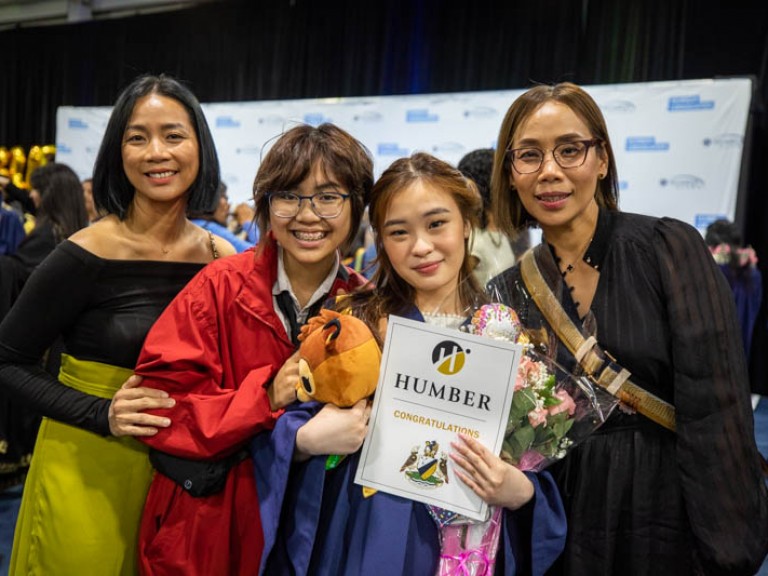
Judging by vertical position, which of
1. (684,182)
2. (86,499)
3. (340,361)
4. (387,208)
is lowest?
(86,499)

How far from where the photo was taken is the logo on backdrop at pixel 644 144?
20.3 ft

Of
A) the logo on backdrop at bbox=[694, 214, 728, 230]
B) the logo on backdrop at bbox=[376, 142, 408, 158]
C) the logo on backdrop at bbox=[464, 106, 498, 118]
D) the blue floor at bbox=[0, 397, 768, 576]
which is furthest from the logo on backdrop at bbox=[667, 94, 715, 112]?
the blue floor at bbox=[0, 397, 768, 576]

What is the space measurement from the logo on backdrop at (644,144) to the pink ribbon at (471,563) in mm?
5770

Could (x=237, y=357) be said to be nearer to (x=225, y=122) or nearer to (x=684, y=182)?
(x=684, y=182)

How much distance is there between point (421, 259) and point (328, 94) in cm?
846

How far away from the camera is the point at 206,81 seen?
10.5 meters

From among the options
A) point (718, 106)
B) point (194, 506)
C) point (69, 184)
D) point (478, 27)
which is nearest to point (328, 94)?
point (478, 27)

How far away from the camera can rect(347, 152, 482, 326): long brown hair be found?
1493 millimetres

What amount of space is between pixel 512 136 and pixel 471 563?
100cm

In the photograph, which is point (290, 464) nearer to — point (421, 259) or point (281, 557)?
point (281, 557)

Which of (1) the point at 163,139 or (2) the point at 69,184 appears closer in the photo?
(1) the point at 163,139

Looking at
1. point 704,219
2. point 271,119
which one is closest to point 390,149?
point 271,119

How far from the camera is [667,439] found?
146 centimetres

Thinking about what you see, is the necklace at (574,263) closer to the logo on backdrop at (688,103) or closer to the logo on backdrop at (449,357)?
the logo on backdrop at (449,357)
